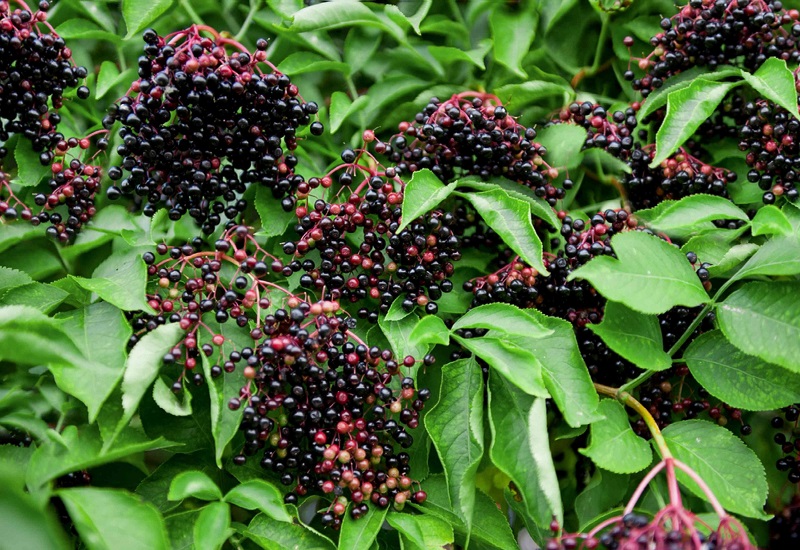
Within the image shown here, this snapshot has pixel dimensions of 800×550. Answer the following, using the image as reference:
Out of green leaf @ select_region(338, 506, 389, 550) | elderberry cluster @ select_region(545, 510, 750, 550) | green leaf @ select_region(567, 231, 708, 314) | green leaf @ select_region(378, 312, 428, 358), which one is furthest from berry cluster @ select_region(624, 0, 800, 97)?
green leaf @ select_region(338, 506, 389, 550)

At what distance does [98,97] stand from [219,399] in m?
0.57

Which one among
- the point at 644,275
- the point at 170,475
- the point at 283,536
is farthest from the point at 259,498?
the point at 644,275

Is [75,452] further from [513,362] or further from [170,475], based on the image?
[513,362]

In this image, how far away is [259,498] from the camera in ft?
3.20

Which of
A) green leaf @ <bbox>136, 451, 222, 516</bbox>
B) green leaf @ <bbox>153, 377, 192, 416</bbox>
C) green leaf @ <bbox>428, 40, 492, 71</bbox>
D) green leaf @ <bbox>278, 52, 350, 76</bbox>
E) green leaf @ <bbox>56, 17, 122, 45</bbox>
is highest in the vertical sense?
green leaf @ <bbox>56, 17, 122, 45</bbox>

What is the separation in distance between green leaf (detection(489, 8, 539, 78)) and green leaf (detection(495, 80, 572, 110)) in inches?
0.9

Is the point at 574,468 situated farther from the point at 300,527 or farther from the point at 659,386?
the point at 300,527

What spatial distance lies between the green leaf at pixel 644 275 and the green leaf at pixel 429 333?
0.20 metres

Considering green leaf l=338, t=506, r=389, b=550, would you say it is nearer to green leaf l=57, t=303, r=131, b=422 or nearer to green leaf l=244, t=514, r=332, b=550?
green leaf l=244, t=514, r=332, b=550

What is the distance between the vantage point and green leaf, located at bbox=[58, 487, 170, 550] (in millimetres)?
843

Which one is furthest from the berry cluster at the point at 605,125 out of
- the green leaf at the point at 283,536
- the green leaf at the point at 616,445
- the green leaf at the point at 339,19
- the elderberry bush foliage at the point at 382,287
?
the green leaf at the point at 283,536

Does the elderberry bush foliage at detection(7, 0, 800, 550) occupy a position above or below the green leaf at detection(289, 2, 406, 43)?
below

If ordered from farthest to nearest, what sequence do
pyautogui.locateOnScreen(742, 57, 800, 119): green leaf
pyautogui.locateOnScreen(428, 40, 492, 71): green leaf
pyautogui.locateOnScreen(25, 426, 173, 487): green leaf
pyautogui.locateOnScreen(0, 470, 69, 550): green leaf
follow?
pyautogui.locateOnScreen(428, 40, 492, 71): green leaf
pyautogui.locateOnScreen(742, 57, 800, 119): green leaf
pyautogui.locateOnScreen(25, 426, 173, 487): green leaf
pyautogui.locateOnScreen(0, 470, 69, 550): green leaf

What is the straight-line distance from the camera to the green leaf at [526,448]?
3.07 feet
